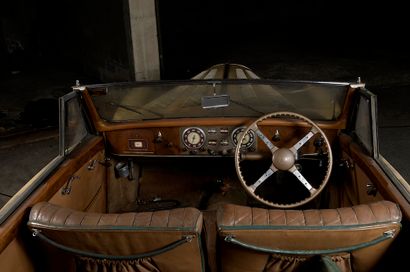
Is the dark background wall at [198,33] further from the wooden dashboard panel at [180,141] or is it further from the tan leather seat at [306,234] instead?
the tan leather seat at [306,234]

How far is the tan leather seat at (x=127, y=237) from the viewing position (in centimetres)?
218

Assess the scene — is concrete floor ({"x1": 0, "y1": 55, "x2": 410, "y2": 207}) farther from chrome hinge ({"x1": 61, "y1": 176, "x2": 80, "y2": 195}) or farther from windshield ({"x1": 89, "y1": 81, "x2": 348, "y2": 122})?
chrome hinge ({"x1": 61, "y1": 176, "x2": 80, "y2": 195})

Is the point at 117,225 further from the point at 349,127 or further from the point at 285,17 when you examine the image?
the point at 285,17

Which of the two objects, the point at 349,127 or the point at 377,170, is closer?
the point at 377,170

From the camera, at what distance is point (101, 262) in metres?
2.34

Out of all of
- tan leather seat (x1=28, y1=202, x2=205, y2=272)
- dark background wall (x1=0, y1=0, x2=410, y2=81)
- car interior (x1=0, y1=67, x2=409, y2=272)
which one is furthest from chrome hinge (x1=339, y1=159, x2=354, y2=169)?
dark background wall (x1=0, y1=0, x2=410, y2=81)

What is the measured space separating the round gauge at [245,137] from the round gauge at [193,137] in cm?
29

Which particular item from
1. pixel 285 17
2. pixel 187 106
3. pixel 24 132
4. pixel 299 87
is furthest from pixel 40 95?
pixel 285 17

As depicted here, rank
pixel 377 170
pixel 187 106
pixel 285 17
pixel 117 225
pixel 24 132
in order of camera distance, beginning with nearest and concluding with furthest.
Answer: pixel 117 225
pixel 377 170
pixel 187 106
pixel 24 132
pixel 285 17

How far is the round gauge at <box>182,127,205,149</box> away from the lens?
3.91 meters

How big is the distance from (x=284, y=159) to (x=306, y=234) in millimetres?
1257

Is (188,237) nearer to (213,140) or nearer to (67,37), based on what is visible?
(213,140)

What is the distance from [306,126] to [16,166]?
4.55m

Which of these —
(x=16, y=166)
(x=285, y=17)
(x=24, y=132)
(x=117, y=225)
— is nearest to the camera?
(x=117, y=225)
